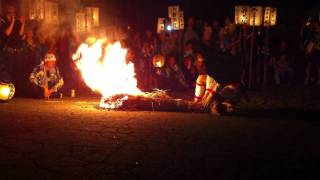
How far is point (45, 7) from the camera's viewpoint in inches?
618

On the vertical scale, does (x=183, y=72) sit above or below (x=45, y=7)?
below

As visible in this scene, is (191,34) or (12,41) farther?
(191,34)

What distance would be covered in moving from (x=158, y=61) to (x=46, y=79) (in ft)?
15.1

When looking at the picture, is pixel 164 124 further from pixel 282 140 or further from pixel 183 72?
pixel 183 72

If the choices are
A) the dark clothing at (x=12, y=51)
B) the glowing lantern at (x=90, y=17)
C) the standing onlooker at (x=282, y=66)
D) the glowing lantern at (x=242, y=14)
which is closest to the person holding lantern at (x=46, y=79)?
the dark clothing at (x=12, y=51)

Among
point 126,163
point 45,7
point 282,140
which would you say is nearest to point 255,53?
point 45,7

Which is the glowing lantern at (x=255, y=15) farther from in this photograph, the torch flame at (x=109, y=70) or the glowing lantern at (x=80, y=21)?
the glowing lantern at (x=80, y=21)

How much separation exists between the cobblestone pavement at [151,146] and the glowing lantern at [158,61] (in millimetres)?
5528

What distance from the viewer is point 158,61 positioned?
16641 millimetres

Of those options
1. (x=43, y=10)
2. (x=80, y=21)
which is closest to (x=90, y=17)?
(x=80, y=21)

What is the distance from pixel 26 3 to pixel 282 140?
11.4 metres

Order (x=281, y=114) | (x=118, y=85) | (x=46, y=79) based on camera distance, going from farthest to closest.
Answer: (x=46, y=79) < (x=118, y=85) < (x=281, y=114)

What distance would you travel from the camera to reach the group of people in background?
52.1 ft

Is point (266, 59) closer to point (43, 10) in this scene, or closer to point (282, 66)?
point (282, 66)
